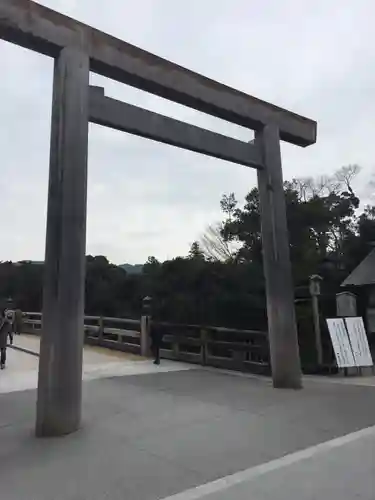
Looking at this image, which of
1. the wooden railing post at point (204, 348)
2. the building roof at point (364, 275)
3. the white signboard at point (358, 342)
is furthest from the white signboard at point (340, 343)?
the wooden railing post at point (204, 348)

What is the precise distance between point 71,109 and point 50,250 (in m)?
1.63

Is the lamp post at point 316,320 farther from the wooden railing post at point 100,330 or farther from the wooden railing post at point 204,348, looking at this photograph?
the wooden railing post at point 100,330

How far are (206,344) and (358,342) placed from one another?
309 centimetres

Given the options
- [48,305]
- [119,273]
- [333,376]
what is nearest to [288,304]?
[333,376]

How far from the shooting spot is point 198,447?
414 cm

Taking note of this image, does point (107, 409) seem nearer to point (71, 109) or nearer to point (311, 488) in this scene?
point (311, 488)

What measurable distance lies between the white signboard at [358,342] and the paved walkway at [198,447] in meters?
1.98

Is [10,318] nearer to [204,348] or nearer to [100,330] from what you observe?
[100,330]

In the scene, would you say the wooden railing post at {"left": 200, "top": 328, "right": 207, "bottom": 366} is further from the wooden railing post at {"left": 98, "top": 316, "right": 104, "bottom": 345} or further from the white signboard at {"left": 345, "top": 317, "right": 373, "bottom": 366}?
the wooden railing post at {"left": 98, "top": 316, "right": 104, "bottom": 345}

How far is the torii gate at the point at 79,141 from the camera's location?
4758 mm

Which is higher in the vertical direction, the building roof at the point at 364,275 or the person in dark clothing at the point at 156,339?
the building roof at the point at 364,275

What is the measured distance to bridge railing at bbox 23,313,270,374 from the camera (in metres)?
9.02

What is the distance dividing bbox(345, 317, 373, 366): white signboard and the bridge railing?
Answer: 163 centimetres

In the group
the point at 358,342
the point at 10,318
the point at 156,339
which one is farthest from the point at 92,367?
the point at 358,342
